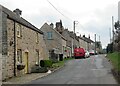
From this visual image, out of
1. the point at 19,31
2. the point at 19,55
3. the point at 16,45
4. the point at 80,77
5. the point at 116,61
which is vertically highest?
the point at 19,31

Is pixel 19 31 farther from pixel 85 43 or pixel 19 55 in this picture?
pixel 85 43

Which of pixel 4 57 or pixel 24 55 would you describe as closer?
pixel 4 57

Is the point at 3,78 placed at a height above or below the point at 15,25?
below

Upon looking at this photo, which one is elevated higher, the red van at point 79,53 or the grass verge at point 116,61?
the red van at point 79,53

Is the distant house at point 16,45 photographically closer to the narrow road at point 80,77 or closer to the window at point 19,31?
the window at point 19,31

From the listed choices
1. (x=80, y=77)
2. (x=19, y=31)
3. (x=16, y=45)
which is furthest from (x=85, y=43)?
(x=80, y=77)

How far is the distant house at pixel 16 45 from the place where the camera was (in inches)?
978

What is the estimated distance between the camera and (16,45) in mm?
28016

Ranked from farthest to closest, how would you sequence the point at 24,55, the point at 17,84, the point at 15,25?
the point at 24,55
the point at 15,25
the point at 17,84

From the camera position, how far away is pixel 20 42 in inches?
1160

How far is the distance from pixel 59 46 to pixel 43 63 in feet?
110

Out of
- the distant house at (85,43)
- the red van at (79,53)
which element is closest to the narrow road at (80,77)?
the red van at (79,53)

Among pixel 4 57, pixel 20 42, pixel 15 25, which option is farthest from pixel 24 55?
pixel 4 57

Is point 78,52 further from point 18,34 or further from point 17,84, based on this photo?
point 17,84
